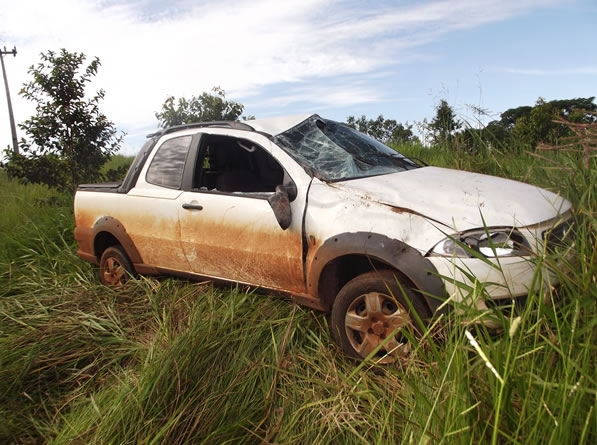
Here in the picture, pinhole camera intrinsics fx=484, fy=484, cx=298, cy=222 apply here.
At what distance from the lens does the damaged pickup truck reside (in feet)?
8.71

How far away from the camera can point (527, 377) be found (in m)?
1.87

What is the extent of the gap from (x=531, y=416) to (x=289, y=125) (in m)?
2.90

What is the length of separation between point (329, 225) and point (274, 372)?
99 cm

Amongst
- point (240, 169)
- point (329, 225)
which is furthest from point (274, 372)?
point (240, 169)

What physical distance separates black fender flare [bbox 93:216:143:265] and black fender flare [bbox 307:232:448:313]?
208 cm

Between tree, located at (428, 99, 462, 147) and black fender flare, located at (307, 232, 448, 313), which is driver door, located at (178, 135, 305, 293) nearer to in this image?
black fender flare, located at (307, 232, 448, 313)

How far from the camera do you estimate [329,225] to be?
3166 mm

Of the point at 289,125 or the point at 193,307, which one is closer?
the point at 193,307

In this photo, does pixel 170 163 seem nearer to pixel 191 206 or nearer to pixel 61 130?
pixel 191 206

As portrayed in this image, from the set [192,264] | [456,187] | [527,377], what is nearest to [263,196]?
[192,264]

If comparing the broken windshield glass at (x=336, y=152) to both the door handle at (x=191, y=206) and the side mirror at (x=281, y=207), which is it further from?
the door handle at (x=191, y=206)

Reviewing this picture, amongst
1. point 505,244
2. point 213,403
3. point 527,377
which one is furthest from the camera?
point 213,403

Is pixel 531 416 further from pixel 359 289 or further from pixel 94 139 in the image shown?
pixel 94 139

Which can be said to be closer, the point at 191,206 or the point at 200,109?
the point at 191,206
